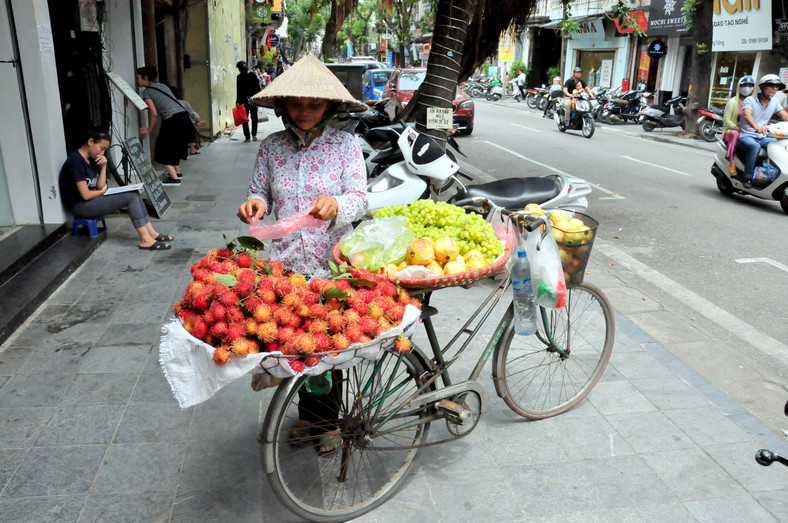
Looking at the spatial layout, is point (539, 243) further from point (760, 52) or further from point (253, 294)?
point (760, 52)

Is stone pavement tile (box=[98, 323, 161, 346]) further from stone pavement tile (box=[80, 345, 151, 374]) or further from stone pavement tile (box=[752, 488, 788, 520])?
stone pavement tile (box=[752, 488, 788, 520])

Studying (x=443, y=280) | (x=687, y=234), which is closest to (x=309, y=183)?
(x=443, y=280)

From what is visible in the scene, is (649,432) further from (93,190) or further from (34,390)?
(93,190)

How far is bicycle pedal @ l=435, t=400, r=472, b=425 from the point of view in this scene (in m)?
2.72

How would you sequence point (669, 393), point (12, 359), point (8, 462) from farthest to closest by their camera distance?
1. point (12, 359)
2. point (669, 393)
3. point (8, 462)

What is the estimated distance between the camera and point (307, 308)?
2172mm

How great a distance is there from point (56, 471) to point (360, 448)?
4.49 ft

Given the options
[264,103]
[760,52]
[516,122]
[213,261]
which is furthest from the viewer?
[516,122]

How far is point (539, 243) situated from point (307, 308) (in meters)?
1.11

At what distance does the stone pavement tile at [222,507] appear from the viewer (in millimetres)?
2566

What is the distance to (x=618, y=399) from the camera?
3588 mm

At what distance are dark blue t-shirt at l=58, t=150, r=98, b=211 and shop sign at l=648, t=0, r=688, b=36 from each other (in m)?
20.8

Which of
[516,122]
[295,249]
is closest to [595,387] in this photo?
[295,249]

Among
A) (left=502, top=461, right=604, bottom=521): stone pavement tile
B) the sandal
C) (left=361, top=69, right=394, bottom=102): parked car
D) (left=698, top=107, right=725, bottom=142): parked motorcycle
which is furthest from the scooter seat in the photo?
(left=361, top=69, right=394, bottom=102): parked car
